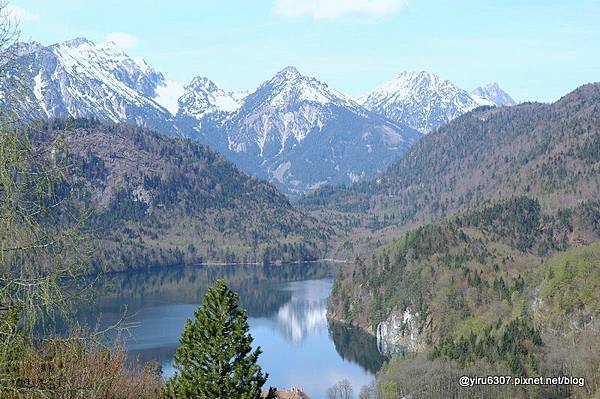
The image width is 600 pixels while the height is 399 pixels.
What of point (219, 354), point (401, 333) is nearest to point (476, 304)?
point (401, 333)

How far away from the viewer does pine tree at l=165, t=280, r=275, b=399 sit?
3103 cm

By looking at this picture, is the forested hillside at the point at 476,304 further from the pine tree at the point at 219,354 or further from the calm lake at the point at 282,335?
the pine tree at the point at 219,354

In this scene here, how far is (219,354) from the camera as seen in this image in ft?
105

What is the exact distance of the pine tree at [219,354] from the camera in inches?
1222

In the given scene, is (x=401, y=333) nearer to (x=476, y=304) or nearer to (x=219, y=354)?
(x=476, y=304)

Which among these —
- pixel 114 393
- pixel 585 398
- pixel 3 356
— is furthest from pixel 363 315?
pixel 3 356

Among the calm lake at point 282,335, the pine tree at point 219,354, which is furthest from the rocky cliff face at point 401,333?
the pine tree at point 219,354

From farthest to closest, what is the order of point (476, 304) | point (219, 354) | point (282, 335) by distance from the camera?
point (476, 304), point (282, 335), point (219, 354)

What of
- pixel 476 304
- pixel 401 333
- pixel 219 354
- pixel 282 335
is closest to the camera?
pixel 219 354

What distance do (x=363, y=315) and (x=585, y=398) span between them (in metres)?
91.5

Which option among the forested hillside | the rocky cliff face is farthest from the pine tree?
the rocky cliff face

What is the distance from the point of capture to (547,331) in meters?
116

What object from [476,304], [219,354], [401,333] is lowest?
[401,333]

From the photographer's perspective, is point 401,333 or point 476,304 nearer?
point 476,304
